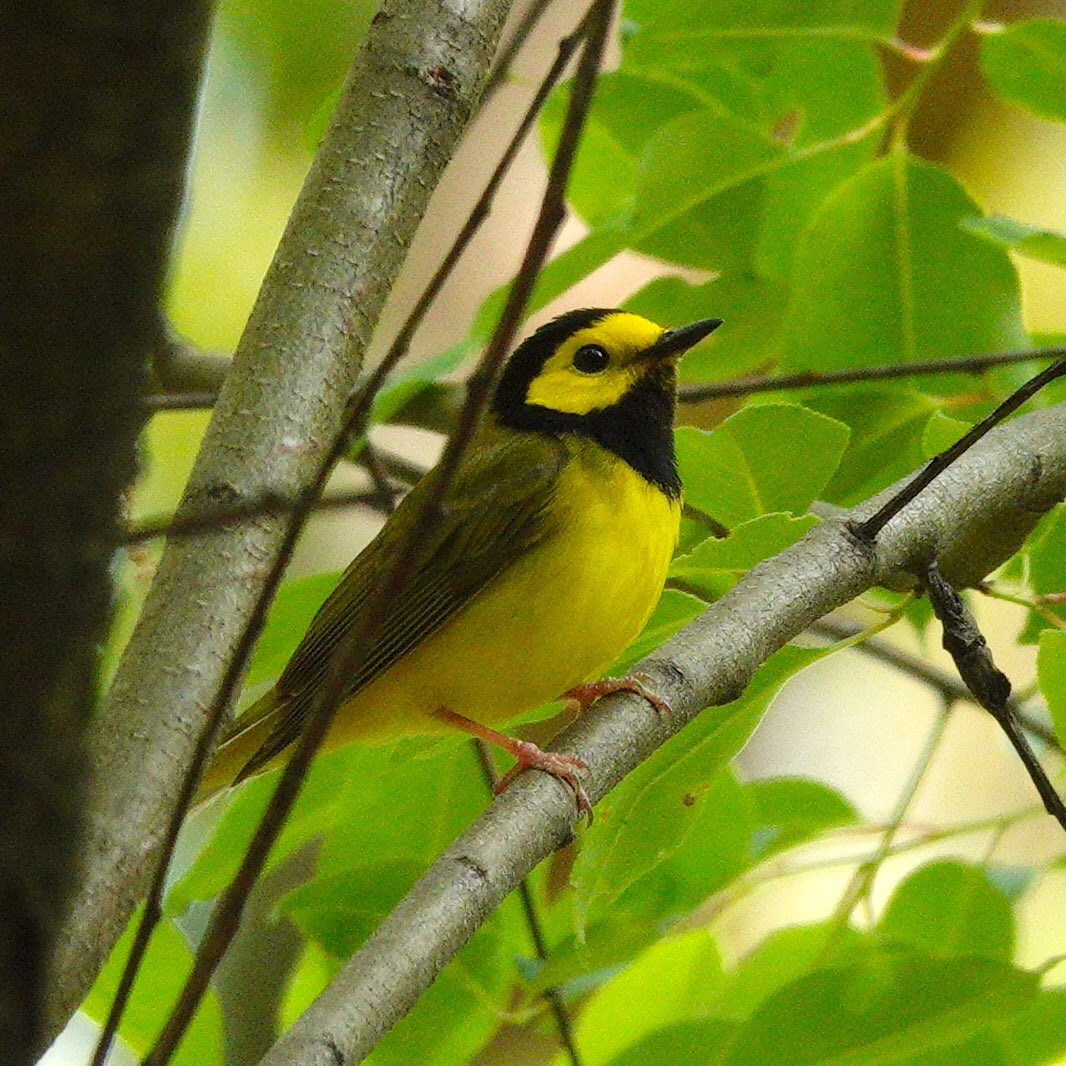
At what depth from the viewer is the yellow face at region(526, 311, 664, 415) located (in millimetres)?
4391

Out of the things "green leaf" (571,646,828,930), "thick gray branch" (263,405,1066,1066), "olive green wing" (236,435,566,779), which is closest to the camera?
"thick gray branch" (263,405,1066,1066)

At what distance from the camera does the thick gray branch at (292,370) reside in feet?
7.69

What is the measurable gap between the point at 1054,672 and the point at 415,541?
1402 millimetres

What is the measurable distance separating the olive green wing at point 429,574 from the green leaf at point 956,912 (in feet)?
3.79

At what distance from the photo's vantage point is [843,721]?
8898 millimetres

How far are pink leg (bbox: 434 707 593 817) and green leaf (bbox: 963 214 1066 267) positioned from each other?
1.31 meters

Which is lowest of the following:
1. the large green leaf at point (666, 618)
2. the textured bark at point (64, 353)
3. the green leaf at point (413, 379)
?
the textured bark at point (64, 353)

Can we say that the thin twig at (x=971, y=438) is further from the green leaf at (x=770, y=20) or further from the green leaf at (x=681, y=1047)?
the green leaf at (x=770, y=20)

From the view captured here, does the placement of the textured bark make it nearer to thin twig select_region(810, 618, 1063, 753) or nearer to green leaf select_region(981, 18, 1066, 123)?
thin twig select_region(810, 618, 1063, 753)

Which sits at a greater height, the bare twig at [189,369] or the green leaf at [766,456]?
the bare twig at [189,369]

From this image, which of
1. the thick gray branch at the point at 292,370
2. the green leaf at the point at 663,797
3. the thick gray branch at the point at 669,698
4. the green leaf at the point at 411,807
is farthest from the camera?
the green leaf at the point at 411,807

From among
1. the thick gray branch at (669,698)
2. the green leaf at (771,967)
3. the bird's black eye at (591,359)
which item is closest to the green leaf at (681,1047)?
the green leaf at (771,967)

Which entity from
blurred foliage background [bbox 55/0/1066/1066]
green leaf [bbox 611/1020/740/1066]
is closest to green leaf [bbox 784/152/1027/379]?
blurred foliage background [bbox 55/0/1066/1066]

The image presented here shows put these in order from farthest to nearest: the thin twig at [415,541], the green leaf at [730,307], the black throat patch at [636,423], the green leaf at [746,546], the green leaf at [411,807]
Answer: the black throat patch at [636,423], the green leaf at [730,307], the green leaf at [411,807], the green leaf at [746,546], the thin twig at [415,541]
